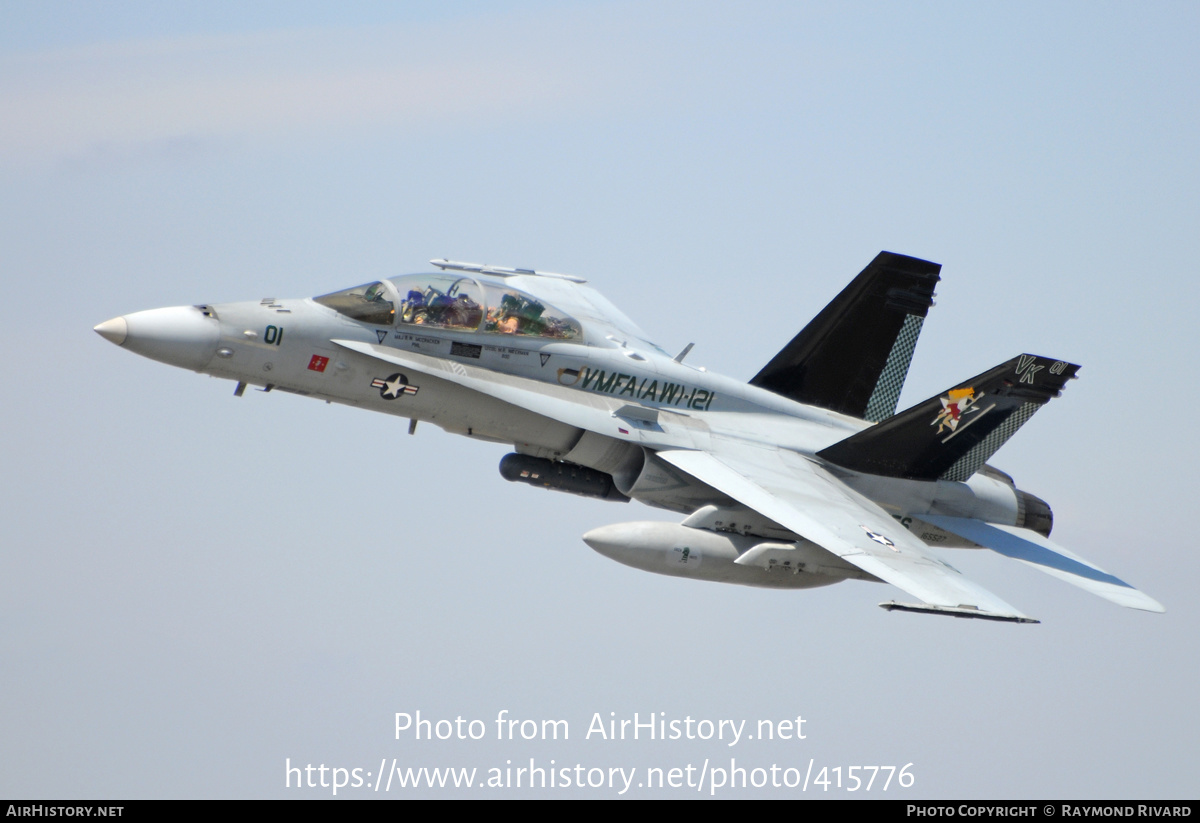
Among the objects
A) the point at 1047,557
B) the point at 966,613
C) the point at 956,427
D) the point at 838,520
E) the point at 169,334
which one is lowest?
the point at 966,613

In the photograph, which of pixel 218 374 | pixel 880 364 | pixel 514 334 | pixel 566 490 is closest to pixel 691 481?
pixel 566 490

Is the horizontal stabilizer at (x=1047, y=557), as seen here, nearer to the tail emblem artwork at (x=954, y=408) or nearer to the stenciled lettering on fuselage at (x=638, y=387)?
the tail emblem artwork at (x=954, y=408)

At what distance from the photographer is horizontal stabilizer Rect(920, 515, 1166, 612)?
63.1 feet

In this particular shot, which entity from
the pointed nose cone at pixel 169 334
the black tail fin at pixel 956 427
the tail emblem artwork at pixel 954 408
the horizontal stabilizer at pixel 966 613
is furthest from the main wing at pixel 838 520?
the pointed nose cone at pixel 169 334

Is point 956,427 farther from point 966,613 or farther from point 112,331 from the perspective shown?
point 112,331

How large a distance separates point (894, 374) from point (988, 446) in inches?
87.7

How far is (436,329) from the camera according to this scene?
1831cm

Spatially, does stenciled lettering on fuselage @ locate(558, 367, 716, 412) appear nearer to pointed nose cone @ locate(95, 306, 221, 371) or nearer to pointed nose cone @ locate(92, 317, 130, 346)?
pointed nose cone @ locate(95, 306, 221, 371)

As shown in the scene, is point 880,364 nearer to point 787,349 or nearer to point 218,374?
point 787,349

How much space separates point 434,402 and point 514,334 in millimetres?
1354

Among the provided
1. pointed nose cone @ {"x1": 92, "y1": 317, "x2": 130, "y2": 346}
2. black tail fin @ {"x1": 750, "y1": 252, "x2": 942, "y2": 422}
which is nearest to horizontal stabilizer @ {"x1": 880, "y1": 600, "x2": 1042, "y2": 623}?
black tail fin @ {"x1": 750, "y1": 252, "x2": 942, "y2": 422}

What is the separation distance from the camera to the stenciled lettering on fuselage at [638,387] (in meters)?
19.1

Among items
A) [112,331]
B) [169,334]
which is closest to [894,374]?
[169,334]

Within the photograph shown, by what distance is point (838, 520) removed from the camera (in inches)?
719
